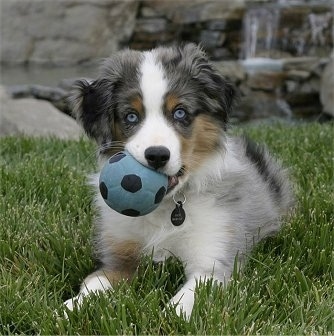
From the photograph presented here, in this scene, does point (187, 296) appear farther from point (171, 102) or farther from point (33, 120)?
point (33, 120)

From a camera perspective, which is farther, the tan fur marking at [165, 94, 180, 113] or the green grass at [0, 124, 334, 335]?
the tan fur marking at [165, 94, 180, 113]

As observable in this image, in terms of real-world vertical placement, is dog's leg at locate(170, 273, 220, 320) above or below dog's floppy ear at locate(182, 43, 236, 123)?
below

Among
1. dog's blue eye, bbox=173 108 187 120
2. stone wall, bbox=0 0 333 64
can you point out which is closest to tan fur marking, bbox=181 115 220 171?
dog's blue eye, bbox=173 108 187 120

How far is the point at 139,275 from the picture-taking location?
3494 millimetres

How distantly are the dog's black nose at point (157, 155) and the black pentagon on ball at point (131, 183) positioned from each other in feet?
0.31

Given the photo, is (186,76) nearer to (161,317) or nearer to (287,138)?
(161,317)

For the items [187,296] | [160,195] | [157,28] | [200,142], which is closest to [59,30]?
[157,28]

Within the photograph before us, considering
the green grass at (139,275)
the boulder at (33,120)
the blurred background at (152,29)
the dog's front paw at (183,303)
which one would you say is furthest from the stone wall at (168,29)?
the dog's front paw at (183,303)

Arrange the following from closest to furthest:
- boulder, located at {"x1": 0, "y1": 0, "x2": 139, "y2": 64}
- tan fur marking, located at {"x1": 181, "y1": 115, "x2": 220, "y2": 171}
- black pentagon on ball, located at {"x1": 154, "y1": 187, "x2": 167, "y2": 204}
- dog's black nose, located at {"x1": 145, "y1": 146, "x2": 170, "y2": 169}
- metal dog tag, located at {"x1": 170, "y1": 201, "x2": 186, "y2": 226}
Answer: dog's black nose, located at {"x1": 145, "y1": 146, "x2": 170, "y2": 169} → black pentagon on ball, located at {"x1": 154, "y1": 187, "x2": 167, "y2": 204} → tan fur marking, located at {"x1": 181, "y1": 115, "x2": 220, "y2": 171} → metal dog tag, located at {"x1": 170, "y1": 201, "x2": 186, "y2": 226} → boulder, located at {"x1": 0, "y1": 0, "x2": 139, "y2": 64}

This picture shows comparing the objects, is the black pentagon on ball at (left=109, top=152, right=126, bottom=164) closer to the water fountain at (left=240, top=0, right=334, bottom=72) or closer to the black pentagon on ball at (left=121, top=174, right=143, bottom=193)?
the black pentagon on ball at (left=121, top=174, right=143, bottom=193)

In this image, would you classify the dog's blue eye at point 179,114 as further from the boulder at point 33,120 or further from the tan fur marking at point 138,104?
the boulder at point 33,120

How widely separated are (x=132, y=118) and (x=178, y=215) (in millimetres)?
589

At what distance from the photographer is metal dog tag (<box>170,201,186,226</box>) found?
360 cm

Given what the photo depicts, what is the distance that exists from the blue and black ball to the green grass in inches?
13.3
